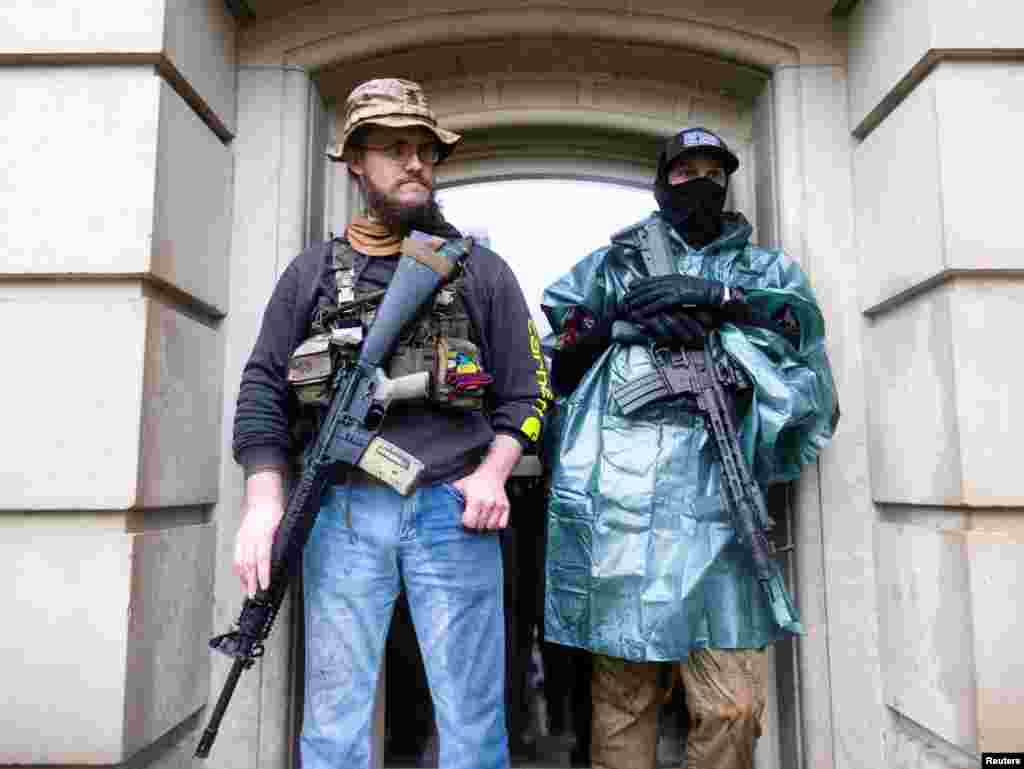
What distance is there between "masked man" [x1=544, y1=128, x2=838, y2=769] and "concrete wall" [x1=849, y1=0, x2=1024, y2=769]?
11.0 inches

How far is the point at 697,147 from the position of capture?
99.9 inches

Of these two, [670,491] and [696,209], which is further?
[696,209]

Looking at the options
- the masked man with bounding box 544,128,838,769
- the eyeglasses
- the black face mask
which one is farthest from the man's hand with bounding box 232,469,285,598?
the black face mask

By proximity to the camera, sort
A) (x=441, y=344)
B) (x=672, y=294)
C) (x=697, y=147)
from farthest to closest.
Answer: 1. (x=697, y=147)
2. (x=672, y=294)
3. (x=441, y=344)

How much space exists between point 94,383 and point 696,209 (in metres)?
1.87

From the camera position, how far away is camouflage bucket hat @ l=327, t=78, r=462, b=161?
85.0 inches

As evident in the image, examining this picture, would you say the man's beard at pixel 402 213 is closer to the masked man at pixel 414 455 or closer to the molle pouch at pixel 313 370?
the masked man at pixel 414 455

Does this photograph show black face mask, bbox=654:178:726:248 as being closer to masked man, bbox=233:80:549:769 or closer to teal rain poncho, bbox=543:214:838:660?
teal rain poncho, bbox=543:214:838:660

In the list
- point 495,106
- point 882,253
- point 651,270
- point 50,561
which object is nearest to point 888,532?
point 882,253

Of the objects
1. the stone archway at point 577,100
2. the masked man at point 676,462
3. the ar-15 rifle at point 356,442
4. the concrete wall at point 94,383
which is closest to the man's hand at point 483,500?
the ar-15 rifle at point 356,442

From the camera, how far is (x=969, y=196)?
7.13 ft

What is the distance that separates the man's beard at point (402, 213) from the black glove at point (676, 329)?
68cm

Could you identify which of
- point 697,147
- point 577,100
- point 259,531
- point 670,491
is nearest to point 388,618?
point 259,531

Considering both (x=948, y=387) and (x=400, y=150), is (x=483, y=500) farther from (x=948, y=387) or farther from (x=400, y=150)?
(x=948, y=387)
